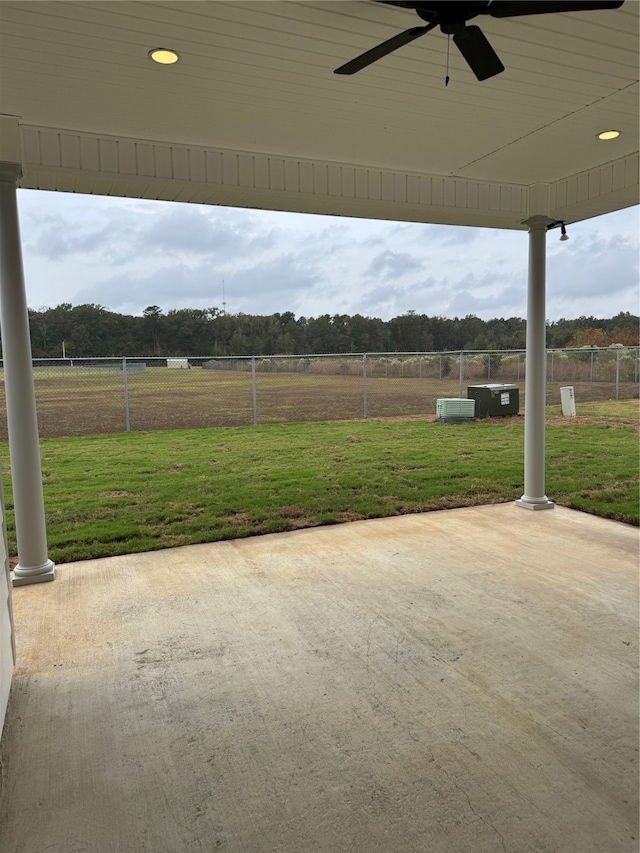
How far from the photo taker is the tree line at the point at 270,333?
44.7 feet

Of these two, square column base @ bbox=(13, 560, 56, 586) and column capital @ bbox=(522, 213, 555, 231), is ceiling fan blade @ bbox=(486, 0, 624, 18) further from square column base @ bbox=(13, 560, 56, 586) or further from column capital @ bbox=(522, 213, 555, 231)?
square column base @ bbox=(13, 560, 56, 586)

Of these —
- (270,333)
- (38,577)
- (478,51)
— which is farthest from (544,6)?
(270,333)

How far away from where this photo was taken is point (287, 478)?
7.08 m

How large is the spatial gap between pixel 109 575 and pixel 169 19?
3.16 metres

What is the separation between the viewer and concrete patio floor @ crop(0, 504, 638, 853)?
1.75 m

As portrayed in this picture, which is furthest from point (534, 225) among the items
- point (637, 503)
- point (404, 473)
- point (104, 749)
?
point (104, 749)

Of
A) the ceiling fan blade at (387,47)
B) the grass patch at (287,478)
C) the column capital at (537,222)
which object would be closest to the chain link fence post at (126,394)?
the grass patch at (287,478)

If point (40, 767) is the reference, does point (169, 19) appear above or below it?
above

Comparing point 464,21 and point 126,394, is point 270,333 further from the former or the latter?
point 464,21

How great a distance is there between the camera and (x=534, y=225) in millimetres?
5086

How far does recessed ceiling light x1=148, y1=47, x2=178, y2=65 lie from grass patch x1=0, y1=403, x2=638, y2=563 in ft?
10.6

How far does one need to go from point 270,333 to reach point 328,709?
50.6ft

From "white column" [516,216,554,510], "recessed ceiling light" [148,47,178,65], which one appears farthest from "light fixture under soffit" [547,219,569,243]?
"recessed ceiling light" [148,47,178,65]

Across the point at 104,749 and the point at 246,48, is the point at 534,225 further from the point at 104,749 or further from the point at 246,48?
the point at 104,749
